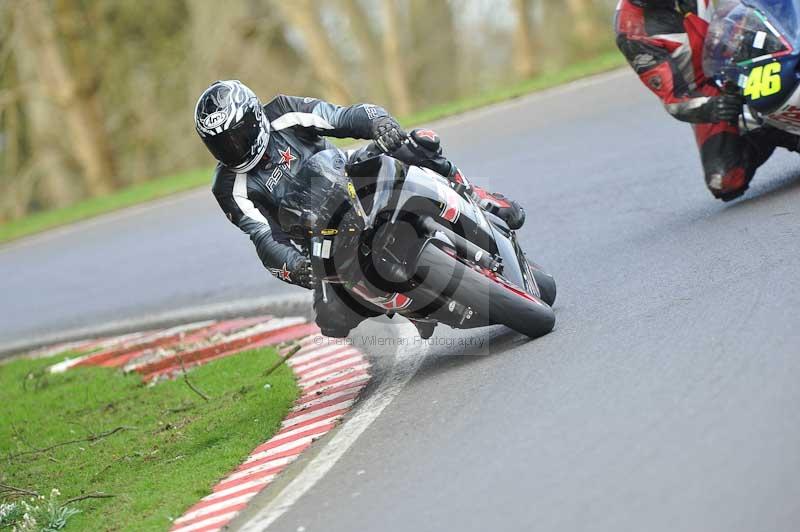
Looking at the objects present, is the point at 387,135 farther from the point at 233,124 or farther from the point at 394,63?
the point at 394,63

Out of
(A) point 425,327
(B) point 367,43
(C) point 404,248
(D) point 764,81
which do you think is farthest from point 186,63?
(C) point 404,248

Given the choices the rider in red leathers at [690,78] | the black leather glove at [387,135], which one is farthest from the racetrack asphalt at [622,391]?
the black leather glove at [387,135]

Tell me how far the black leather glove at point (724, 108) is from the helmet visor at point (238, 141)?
3.12 metres

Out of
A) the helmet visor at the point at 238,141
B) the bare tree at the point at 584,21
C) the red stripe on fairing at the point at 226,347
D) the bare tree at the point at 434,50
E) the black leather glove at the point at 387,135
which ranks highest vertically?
the helmet visor at the point at 238,141

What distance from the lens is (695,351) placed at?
5.69 meters

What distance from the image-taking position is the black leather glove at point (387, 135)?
22.1 ft

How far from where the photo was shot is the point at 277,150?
282 inches

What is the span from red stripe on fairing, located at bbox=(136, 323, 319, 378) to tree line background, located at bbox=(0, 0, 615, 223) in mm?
16061

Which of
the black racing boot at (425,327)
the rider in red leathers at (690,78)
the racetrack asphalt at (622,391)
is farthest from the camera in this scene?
the rider in red leathers at (690,78)

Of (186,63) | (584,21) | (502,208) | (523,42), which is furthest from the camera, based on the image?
(186,63)

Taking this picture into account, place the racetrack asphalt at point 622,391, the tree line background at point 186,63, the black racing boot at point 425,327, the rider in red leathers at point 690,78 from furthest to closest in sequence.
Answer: the tree line background at point 186,63, the rider in red leathers at point 690,78, the black racing boot at point 425,327, the racetrack asphalt at point 622,391

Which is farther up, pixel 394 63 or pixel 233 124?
pixel 233 124

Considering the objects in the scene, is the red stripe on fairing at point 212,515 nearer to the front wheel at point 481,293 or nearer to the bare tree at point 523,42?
the front wheel at point 481,293

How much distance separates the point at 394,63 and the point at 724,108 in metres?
21.9
